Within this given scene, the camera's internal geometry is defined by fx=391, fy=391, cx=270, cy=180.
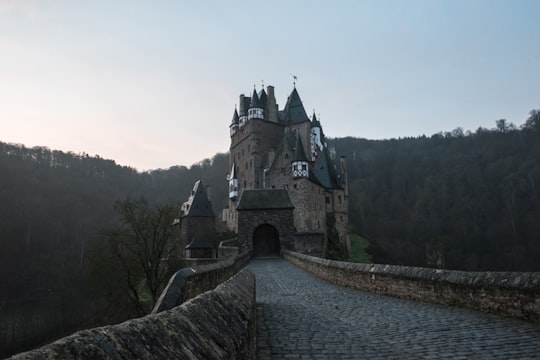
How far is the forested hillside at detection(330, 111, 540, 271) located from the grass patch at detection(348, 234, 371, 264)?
149cm

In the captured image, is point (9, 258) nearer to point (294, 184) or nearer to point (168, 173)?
point (294, 184)

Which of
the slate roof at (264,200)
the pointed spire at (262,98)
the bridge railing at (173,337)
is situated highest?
the pointed spire at (262,98)

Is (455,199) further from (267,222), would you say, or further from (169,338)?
(169,338)

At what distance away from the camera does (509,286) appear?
18.2ft

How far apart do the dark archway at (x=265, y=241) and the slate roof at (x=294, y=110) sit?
28247 mm

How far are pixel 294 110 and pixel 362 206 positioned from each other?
32.4 meters

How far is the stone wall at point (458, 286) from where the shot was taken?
5.30 metres

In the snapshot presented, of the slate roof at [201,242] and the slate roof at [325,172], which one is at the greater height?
the slate roof at [325,172]

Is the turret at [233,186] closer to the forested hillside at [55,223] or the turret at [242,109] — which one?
the forested hillside at [55,223]

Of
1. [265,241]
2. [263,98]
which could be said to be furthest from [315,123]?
[265,241]

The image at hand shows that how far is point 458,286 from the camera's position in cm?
671

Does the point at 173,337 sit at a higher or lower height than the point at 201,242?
higher

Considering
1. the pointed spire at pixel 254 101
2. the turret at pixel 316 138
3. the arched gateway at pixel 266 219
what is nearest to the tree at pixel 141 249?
the arched gateway at pixel 266 219

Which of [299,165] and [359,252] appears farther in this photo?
[359,252]
